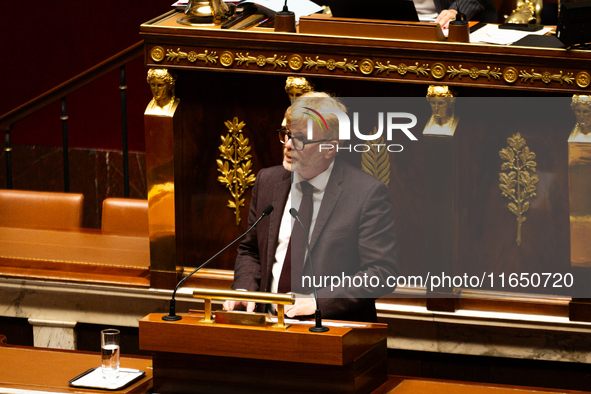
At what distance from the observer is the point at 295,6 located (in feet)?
11.6

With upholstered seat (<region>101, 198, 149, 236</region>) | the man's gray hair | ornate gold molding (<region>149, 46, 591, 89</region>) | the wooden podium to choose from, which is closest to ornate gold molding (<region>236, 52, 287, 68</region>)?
ornate gold molding (<region>149, 46, 591, 89</region>)

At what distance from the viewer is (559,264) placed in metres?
3.19

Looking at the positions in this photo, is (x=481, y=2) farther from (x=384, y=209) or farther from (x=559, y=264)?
(x=384, y=209)

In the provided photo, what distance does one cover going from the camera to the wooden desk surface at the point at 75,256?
12.1ft

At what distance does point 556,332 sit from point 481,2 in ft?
4.69

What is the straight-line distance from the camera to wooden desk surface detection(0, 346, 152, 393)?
237cm

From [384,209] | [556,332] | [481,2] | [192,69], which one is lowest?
[556,332]

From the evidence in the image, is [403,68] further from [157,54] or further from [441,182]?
[157,54]

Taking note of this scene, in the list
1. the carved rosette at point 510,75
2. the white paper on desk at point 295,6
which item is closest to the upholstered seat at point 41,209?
the white paper on desk at point 295,6

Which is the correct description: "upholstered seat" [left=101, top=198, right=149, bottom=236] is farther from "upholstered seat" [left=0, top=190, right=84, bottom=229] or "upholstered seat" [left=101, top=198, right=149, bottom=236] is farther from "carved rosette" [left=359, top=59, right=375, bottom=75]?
"carved rosette" [left=359, top=59, right=375, bottom=75]

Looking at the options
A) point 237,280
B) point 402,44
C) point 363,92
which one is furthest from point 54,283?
point 402,44

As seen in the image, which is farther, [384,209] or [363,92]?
[363,92]

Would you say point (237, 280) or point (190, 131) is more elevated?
point (190, 131)

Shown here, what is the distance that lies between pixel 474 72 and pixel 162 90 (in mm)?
1198
